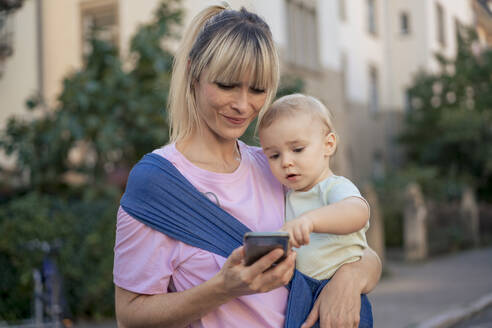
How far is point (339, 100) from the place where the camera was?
1753cm

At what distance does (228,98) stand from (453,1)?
29752 mm

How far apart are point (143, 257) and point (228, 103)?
552mm

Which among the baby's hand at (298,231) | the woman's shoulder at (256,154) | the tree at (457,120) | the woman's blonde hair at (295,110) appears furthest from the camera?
the tree at (457,120)

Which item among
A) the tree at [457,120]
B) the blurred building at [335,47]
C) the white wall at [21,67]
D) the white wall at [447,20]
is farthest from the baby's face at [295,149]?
the white wall at [447,20]

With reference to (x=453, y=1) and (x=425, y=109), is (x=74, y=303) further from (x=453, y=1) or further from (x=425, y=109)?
(x=453, y=1)

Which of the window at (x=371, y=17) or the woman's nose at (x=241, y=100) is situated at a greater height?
the window at (x=371, y=17)

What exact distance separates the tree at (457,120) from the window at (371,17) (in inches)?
108

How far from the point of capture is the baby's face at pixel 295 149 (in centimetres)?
213

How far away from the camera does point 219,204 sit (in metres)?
1.98

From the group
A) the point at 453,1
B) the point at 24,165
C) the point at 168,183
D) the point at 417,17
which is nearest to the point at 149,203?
the point at 168,183

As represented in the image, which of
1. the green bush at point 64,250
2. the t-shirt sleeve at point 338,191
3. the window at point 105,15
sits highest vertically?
the window at point 105,15

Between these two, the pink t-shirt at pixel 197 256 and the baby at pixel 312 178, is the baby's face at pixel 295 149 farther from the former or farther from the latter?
the pink t-shirt at pixel 197 256

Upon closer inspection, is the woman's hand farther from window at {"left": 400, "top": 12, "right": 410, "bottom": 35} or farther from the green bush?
window at {"left": 400, "top": 12, "right": 410, "bottom": 35}

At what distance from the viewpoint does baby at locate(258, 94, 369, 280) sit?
206 cm
